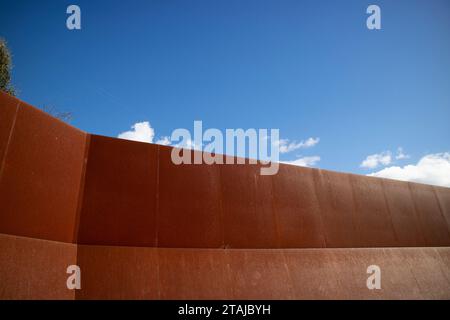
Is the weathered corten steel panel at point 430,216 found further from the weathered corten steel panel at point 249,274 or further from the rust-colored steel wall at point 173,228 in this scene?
the weathered corten steel panel at point 249,274

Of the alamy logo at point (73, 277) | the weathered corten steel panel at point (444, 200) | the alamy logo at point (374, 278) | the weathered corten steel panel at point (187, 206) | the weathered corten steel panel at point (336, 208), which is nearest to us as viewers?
the alamy logo at point (73, 277)

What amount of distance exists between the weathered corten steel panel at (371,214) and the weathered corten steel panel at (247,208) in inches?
139

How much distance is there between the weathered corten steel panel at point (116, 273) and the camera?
16.6ft

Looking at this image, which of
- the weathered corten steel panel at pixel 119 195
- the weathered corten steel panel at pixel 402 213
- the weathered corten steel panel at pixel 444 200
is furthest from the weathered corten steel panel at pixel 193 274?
the weathered corten steel panel at pixel 444 200

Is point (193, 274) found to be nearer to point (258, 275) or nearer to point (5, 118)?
point (258, 275)

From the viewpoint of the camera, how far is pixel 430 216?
1207 centimetres

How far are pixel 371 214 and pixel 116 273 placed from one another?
27.8ft

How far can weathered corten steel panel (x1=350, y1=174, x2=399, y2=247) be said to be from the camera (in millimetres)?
9664

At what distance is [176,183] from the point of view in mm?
6922

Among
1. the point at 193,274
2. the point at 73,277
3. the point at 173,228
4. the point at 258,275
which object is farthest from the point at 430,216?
the point at 73,277

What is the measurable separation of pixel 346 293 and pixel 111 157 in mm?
6460

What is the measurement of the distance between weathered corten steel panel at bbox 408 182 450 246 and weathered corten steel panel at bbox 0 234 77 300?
39.0ft
